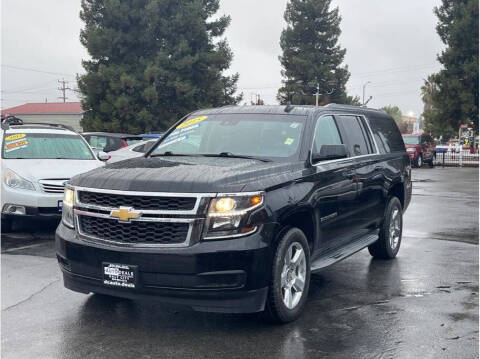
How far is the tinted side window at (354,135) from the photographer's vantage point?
6.42 meters

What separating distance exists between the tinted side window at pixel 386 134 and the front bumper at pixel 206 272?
11.2 feet

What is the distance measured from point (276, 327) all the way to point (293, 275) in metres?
0.46

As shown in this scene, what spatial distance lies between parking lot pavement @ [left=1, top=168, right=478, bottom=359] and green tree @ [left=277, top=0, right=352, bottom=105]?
48208mm

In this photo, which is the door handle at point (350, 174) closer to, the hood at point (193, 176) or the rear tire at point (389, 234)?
the hood at point (193, 176)

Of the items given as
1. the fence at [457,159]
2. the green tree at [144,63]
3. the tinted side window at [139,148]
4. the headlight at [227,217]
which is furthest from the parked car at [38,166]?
the fence at [457,159]

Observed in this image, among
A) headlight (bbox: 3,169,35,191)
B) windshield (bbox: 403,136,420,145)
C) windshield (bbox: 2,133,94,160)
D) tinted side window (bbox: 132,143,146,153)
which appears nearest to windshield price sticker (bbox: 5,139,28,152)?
windshield (bbox: 2,133,94,160)

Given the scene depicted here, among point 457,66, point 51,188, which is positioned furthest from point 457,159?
point 51,188

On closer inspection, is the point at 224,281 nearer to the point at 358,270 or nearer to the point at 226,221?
the point at 226,221

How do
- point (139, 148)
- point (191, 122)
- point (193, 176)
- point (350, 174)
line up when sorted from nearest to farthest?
point (193, 176) → point (350, 174) → point (191, 122) → point (139, 148)

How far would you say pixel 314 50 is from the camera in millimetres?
54406

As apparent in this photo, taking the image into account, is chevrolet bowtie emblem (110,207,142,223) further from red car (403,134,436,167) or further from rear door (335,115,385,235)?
red car (403,134,436,167)

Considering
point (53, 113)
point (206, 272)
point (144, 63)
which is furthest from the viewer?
point (53, 113)

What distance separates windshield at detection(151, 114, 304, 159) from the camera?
550cm

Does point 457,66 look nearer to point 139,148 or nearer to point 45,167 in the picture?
point 139,148
